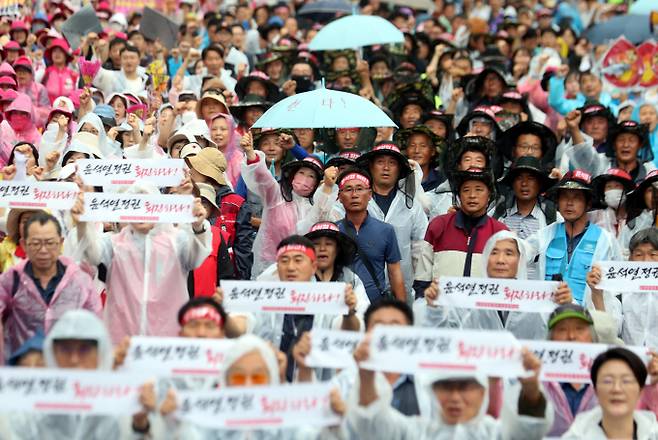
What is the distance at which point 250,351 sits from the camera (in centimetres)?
716

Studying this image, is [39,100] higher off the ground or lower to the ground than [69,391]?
higher

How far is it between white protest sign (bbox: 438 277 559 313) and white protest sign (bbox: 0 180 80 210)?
2.43 metres

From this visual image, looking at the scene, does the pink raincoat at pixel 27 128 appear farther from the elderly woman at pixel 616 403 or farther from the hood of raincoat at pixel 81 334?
the elderly woman at pixel 616 403

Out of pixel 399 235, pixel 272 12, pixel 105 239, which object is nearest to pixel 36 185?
pixel 105 239

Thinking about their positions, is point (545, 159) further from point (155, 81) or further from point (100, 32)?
point (100, 32)

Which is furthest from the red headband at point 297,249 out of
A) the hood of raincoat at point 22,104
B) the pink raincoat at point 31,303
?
the hood of raincoat at point 22,104

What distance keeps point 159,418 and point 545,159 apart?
703 centimetres

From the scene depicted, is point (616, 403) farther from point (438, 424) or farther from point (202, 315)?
point (202, 315)

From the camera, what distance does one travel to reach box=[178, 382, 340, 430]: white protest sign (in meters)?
6.91

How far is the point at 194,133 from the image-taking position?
40.0 feet

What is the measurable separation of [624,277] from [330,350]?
2.54m

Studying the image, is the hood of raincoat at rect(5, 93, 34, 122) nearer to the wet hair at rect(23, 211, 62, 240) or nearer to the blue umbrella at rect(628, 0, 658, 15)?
the wet hair at rect(23, 211, 62, 240)

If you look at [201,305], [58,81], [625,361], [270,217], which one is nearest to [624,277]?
[625,361]

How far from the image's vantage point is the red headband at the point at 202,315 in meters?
7.78
